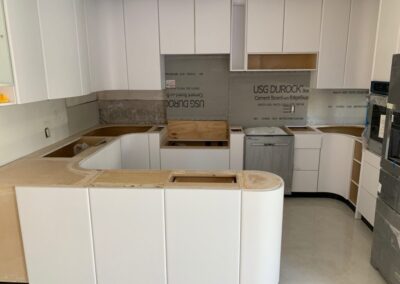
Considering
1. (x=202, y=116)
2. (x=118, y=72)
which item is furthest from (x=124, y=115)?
(x=202, y=116)

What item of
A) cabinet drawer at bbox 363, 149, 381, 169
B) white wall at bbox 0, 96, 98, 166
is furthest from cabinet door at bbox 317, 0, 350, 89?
white wall at bbox 0, 96, 98, 166

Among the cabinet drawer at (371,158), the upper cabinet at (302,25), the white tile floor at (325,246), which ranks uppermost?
the upper cabinet at (302,25)

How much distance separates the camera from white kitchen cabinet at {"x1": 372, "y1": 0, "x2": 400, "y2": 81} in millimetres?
2391

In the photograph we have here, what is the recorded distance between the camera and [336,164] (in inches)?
141

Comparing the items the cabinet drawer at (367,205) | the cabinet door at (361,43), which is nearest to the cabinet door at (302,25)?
the cabinet door at (361,43)

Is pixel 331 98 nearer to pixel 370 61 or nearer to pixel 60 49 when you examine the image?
pixel 370 61

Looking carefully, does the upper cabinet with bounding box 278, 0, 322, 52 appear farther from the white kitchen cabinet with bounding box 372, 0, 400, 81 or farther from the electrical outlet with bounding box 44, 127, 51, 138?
the electrical outlet with bounding box 44, 127, 51, 138

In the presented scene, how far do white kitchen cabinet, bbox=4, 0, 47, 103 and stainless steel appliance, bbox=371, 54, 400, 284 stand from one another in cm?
252

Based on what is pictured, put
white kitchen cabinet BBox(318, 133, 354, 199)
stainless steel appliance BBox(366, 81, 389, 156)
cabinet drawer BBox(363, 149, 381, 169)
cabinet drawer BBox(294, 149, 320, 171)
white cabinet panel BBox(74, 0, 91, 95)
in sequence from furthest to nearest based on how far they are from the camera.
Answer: cabinet drawer BBox(294, 149, 320, 171)
white kitchen cabinet BBox(318, 133, 354, 199)
white cabinet panel BBox(74, 0, 91, 95)
cabinet drawer BBox(363, 149, 381, 169)
stainless steel appliance BBox(366, 81, 389, 156)

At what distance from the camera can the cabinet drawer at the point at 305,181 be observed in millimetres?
3691

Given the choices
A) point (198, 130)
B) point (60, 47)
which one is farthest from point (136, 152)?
point (60, 47)

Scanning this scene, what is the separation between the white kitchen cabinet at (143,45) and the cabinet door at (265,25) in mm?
1076

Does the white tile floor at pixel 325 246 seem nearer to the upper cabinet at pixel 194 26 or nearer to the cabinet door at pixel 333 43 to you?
the cabinet door at pixel 333 43

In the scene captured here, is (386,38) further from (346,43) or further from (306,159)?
(306,159)
